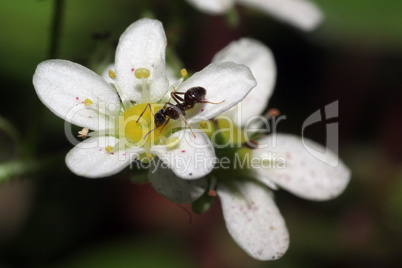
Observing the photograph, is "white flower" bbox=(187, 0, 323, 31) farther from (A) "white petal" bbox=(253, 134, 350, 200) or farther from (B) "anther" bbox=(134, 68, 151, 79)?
(B) "anther" bbox=(134, 68, 151, 79)

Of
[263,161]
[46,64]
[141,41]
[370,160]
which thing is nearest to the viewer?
[46,64]

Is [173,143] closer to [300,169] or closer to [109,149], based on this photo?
[109,149]

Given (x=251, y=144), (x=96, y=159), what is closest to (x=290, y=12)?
(x=251, y=144)

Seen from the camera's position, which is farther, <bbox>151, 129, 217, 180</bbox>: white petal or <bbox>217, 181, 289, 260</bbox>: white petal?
<bbox>217, 181, 289, 260</bbox>: white petal

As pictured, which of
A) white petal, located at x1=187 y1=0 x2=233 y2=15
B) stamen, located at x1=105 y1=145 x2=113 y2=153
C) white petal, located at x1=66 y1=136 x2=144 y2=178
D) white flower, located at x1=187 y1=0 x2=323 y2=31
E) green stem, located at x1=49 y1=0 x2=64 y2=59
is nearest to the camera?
white petal, located at x1=66 y1=136 x2=144 y2=178

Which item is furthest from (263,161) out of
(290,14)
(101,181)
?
(101,181)

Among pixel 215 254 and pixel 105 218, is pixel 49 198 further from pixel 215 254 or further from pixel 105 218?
pixel 215 254

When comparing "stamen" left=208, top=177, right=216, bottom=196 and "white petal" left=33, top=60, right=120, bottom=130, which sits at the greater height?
"white petal" left=33, top=60, right=120, bottom=130

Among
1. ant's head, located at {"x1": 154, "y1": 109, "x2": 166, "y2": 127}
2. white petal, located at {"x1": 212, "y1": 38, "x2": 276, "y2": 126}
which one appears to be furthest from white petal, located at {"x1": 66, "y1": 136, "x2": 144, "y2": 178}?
white petal, located at {"x1": 212, "y1": 38, "x2": 276, "y2": 126}

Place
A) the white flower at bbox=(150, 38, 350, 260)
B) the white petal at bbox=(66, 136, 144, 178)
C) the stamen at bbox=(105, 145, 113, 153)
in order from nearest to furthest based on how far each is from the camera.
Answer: the white petal at bbox=(66, 136, 144, 178), the stamen at bbox=(105, 145, 113, 153), the white flower at bbox=(150, 38, 350, 260)
